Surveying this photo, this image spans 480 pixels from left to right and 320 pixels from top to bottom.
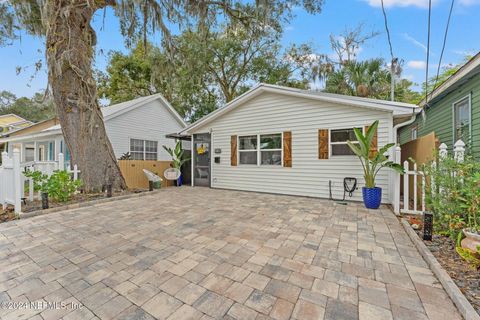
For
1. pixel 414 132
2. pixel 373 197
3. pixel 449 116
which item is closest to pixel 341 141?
pixel 373 197

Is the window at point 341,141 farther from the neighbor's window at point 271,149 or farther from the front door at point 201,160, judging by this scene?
the front door at point 201,160

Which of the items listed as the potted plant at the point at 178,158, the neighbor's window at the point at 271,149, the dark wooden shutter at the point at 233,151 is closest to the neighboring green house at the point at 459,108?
the neighbor's window at the point at 271,149

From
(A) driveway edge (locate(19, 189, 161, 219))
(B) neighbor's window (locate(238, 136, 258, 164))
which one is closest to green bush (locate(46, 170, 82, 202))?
(A) driveway edge (locate(19, 189, 161, 219))

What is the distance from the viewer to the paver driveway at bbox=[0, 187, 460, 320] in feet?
5.68

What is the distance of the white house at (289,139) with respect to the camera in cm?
579

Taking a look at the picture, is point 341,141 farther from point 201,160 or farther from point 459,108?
point 201,160

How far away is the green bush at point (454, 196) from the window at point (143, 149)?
1132 centimetres

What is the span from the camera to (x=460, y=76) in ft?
15.1

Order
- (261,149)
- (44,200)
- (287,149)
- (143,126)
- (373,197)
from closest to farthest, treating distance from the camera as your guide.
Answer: (44,200)
(373,197)
(287,149)
(261,149)
(143,126)

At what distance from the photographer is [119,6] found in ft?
20.1

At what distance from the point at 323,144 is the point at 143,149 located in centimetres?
916

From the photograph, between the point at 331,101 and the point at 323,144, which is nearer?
the point at 331,101

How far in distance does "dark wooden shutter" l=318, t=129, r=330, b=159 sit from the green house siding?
2.88 metres

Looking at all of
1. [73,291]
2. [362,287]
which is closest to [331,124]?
[362,287]
